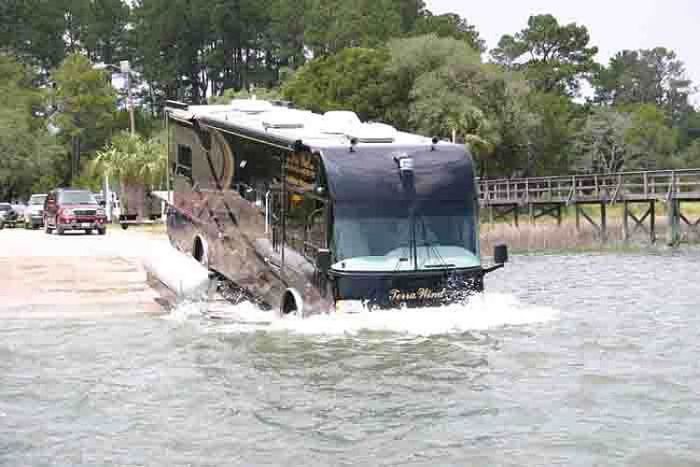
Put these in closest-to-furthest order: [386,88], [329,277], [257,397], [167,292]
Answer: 1. [257,397]
2. [329,277]
3. [167,292]
4. [386,88]

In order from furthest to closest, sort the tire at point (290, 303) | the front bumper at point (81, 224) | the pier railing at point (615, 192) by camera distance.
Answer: the front bumper at point (81, 224), the pier railing at point (615, 192), the tire at point (290, 303)

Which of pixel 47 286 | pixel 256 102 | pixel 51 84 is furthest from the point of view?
pixel 51 84

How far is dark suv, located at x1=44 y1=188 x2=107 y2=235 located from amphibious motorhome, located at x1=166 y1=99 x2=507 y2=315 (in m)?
28.6

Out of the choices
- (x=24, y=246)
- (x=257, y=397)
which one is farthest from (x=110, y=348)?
(x=24, y=246)

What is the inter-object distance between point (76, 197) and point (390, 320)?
34.4 meters

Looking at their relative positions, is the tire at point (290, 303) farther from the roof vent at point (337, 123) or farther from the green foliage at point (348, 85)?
the green foliage at point (348, 85)

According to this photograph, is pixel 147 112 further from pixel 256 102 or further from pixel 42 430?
pixel 42 430

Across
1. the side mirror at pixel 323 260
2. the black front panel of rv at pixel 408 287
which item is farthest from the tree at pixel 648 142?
the side mirror at pixel 323 260

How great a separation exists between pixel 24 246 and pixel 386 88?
→ 3578cm

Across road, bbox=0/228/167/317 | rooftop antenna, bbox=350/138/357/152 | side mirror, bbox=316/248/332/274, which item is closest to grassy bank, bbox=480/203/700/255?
road, bbox=0/228/167/317

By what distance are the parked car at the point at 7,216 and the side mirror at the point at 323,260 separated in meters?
45.3

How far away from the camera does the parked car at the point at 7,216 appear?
5958 centimetres

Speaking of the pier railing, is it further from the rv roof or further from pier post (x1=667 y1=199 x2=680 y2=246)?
the rv roof

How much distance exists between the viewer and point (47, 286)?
25.3m
